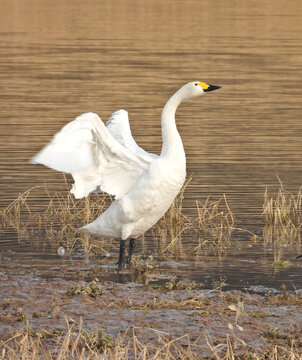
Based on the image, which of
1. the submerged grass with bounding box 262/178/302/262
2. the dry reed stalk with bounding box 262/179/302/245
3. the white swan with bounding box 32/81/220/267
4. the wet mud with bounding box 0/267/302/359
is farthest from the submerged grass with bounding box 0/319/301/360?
the dry reed stalk with bounding box 262/179/302/245

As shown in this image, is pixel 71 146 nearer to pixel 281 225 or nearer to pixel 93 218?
pixel 93 218

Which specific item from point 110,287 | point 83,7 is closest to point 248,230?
point 110,287

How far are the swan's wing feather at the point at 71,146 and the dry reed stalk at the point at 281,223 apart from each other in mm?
3148

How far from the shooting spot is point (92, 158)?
10812 millimetres

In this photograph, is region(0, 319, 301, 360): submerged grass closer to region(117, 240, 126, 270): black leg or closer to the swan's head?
region(117, 240, 126, 270): black leg

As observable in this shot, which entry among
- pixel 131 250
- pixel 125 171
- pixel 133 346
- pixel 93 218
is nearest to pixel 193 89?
pixel 125 171

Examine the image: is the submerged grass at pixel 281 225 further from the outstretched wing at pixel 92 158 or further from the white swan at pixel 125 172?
the outstretched wing at pixel 92 158

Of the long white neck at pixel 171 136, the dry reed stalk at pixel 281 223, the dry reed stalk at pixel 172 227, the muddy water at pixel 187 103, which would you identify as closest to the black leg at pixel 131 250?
the muddy water at pixel 187 103

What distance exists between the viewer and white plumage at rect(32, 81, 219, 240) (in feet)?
34.5

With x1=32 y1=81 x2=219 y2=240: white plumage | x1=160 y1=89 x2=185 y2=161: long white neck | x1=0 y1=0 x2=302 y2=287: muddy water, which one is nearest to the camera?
x1=32 y1=81 x2=219 y2=240: white plumage

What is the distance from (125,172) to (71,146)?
3.13 feet

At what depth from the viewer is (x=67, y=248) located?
12.4m

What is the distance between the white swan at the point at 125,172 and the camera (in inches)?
414

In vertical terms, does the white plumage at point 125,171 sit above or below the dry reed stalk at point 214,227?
above
